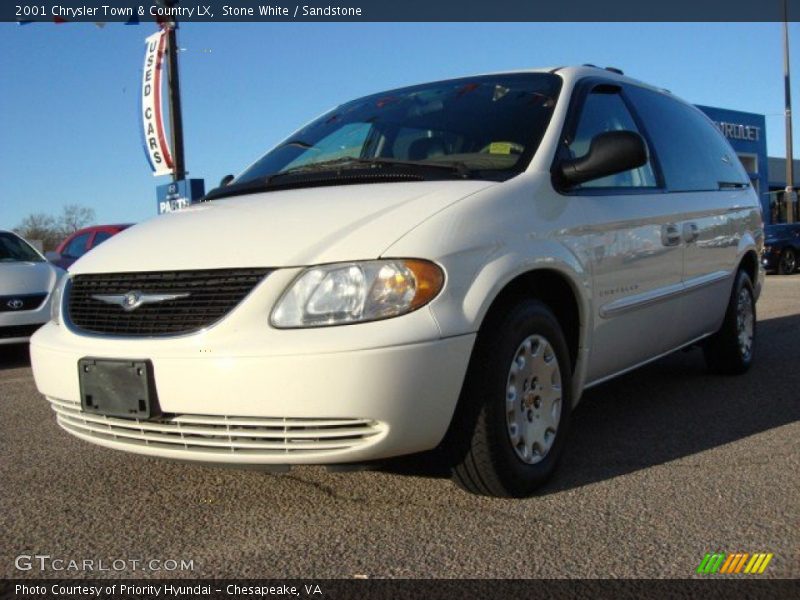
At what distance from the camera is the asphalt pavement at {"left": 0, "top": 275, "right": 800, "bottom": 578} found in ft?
8.30

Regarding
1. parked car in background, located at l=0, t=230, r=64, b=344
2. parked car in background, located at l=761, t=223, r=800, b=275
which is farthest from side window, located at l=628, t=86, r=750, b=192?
parked car in background, located at l=761, t=223, r=800, b=275

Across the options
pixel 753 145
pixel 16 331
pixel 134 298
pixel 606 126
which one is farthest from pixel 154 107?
pixel 753 145

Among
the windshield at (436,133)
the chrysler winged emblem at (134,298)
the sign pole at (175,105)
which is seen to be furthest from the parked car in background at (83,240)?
the chrysler winged emblem at (134,298)

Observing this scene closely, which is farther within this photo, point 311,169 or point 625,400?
point 625,400

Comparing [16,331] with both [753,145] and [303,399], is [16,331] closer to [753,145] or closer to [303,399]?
[303,399]

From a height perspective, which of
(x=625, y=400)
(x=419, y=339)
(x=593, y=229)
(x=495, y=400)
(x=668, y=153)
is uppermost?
(x=668, y=153)

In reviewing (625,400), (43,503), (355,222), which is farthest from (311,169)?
(625,400)

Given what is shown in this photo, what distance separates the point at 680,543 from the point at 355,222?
1.51 metres

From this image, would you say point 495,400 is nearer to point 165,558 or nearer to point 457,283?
point 457,283

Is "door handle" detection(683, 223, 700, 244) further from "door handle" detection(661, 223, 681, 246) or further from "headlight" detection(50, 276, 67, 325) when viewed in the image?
"headlight" detection(50, 276, 67, 325)

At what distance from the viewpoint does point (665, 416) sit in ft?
14.3

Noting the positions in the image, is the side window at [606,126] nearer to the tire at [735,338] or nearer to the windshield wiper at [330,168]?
the windshield wiper at [330,168]

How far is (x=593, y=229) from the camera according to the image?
11.5 ft

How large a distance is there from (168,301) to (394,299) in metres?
0.79
